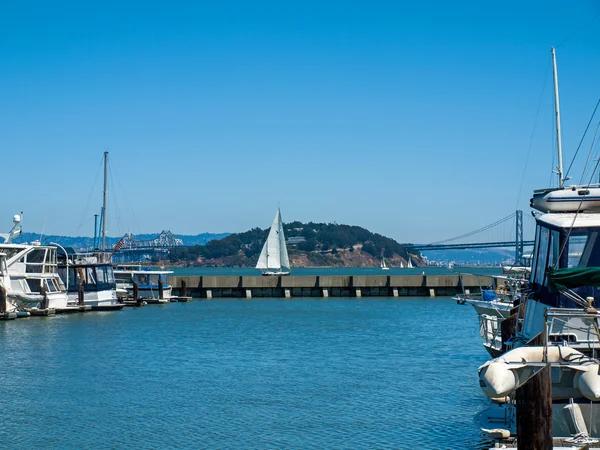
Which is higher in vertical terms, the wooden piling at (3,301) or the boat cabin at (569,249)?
the boat cabin at (569,249)

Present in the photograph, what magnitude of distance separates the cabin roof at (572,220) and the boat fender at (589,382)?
387cm

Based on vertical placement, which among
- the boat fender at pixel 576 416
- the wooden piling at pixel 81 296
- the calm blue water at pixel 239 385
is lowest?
the calm blue water at pixel 239 385

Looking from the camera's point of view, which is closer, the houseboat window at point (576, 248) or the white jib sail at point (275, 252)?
the houseboat window at point (576, 248)

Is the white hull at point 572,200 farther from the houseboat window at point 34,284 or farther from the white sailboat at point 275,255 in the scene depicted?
the white sailboat at point 275,255

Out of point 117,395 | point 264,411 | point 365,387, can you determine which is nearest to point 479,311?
point 365,387

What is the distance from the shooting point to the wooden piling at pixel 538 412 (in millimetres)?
12406

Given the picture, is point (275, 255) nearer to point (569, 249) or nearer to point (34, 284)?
point (34, 284)

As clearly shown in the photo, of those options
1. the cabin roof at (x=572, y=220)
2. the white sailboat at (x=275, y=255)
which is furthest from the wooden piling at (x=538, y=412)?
the white sailboat at (x=275, y=255)

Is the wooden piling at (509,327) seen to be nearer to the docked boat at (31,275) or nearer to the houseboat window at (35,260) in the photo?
the docked boat at (31,275)

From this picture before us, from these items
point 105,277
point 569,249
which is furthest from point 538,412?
point 105,277

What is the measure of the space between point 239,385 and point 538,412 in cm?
1516

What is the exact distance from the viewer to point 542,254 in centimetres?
1767

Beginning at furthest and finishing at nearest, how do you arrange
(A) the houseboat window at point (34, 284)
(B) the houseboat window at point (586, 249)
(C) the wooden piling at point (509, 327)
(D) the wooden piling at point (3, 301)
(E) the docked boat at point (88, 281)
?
(E) the docked boat at point (88, 281)
(A) the houseboat window at point (34, 284)
(D) the wooden piling at point (3, 301)
(C) the wooden piling at point (509, 327)
(B) the houseboat window at point (586, 249)

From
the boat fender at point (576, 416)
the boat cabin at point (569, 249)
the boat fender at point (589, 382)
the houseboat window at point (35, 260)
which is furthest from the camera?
the houseboat window at point (35, 260)
